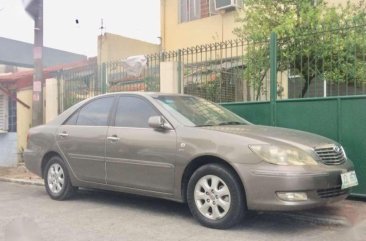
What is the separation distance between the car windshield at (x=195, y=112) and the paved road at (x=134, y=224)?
1.23 meters

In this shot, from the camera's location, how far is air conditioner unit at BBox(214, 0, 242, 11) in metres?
13.7

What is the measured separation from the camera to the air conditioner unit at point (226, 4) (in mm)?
13680

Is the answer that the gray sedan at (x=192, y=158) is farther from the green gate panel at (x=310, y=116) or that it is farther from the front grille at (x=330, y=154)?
the green gate panel at (x=310, y=116)

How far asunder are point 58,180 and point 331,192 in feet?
13.7

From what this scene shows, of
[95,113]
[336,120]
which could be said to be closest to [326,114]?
[336,120]

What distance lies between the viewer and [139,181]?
20.8 ft

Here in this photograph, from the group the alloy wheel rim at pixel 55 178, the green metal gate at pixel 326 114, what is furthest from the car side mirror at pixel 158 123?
the green metal gate at pixel 326 114

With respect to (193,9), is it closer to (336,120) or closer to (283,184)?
(336,120)

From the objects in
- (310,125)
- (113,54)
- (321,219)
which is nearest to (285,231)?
(321,219)

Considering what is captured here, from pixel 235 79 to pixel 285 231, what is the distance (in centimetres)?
384

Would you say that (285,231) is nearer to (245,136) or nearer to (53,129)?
(245,136)

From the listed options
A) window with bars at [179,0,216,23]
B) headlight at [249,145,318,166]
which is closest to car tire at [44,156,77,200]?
headlight at [249,145,318,166]

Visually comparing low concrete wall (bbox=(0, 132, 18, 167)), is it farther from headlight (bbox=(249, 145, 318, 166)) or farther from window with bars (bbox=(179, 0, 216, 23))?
headlight (bbox=(249, 145, 318, 166))

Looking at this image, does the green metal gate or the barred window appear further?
the barred window
